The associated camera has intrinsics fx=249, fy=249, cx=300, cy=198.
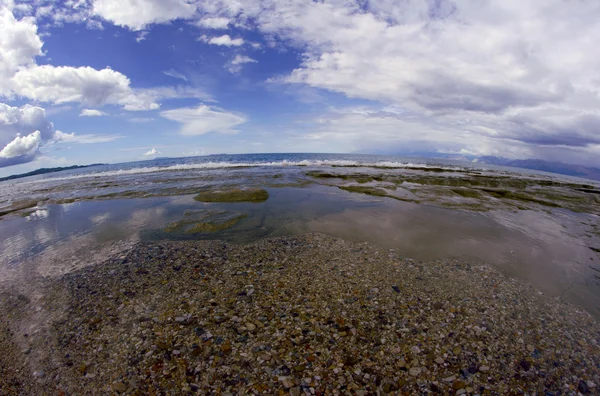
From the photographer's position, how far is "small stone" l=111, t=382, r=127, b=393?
4.44 m

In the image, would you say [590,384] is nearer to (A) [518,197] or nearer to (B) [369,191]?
(B) [369,191]

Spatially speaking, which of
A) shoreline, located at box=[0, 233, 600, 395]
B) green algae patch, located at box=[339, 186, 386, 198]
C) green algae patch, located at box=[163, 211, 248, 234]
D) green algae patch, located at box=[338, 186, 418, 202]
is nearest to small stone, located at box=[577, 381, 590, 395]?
shoreline, located at box=[0, 233, 600, 395]

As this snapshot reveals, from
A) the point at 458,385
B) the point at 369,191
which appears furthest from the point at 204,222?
the point at 369,191

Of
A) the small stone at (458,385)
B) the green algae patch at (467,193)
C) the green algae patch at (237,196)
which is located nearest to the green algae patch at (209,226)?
the green algae patch at (237,196)

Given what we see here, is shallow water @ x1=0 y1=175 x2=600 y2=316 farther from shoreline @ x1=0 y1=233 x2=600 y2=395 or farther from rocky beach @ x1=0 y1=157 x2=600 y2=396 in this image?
shoreline @ x1=0 y1=233 x2=600 y2=395

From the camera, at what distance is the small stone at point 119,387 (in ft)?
14.6

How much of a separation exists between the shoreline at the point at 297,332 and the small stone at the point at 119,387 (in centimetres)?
2

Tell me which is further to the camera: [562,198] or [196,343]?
[562,198]

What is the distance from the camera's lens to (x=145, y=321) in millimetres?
6160

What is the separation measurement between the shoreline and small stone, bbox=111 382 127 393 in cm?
2

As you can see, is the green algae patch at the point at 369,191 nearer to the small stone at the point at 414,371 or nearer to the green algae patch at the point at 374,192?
the green algae patch at the point at 374,192

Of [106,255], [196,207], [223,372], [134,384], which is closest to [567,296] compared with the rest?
[223,372]

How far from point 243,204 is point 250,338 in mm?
13527

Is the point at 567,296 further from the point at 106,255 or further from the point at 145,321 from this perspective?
the point at 106,255
